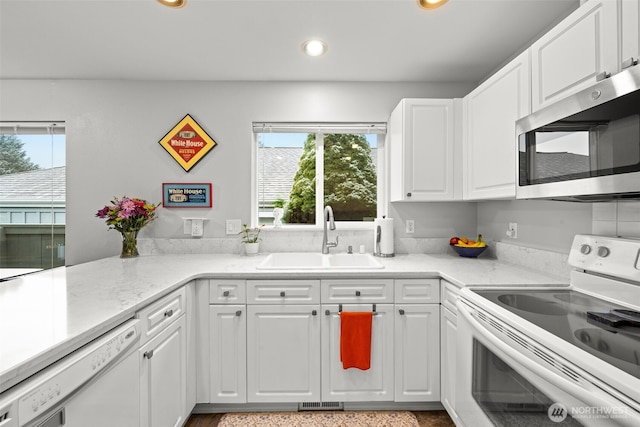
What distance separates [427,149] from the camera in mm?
2076

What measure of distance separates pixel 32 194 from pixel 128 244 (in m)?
1.01

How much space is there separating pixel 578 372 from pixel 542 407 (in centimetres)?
19

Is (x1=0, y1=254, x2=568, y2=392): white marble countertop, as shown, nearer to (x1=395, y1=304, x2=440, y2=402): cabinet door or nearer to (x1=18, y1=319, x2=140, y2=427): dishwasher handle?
(x1=18, y1=319, x2=140, y2=427): dishwasher handle

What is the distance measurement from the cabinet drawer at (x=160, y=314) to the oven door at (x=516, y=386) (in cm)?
137

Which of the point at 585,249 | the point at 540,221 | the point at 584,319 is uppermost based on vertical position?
the point at 540,221

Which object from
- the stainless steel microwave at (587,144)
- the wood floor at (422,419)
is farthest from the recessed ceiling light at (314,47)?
the wood floor at (422,419)

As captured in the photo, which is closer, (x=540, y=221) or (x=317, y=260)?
(x=540, y=221)

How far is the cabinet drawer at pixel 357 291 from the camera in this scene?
1727mm

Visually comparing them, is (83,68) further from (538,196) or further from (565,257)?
(565,257)

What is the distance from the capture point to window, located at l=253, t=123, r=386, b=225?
2514 millimetres

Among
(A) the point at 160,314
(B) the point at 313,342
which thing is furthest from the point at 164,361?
(B) the point at 313,342

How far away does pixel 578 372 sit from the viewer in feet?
2.43

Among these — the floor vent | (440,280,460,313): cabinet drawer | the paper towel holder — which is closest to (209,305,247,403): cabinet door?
the floor vent

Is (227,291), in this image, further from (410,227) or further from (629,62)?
(629,62)
